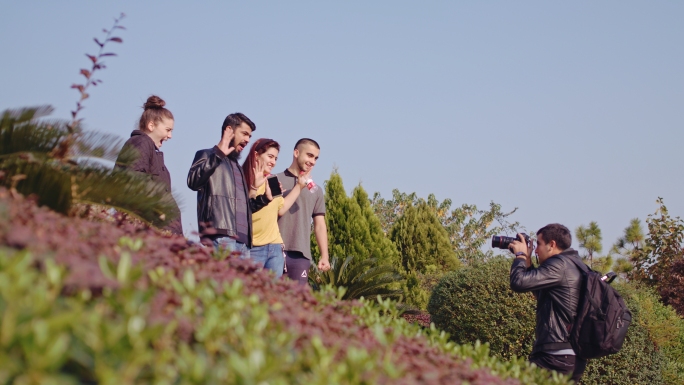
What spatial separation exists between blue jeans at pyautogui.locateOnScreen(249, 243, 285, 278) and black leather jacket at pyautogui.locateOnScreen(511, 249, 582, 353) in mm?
2054

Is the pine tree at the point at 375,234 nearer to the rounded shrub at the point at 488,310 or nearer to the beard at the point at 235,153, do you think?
the rounded shrub at the point at 488,310

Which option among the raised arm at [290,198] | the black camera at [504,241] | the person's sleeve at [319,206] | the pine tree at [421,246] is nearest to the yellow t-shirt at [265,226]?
the raised arm at [290,198]

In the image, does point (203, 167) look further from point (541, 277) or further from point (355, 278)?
point (355, 278)

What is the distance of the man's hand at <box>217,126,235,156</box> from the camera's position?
5.94 m

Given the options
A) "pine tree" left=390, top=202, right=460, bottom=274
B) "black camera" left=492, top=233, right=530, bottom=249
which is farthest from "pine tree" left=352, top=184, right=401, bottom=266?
"black camera" left=492, top=233, right=530, bottom=249

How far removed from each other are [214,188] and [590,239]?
2126 cm

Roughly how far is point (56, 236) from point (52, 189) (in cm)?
111

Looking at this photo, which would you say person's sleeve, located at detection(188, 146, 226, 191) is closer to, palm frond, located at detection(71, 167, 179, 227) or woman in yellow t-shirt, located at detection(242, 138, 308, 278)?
woman in yellow t-shirt, located at detection(242, 138, 308, 278)

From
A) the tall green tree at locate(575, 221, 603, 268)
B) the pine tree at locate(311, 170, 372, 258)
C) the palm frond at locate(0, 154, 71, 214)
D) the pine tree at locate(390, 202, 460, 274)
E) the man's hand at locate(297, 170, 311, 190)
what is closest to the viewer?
the palm frond at locate(0, 154, 71, 214)

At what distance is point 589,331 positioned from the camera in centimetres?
561

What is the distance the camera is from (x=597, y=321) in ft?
Answer: 18.4

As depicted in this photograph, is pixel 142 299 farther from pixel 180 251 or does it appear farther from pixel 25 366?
pixel 180 251

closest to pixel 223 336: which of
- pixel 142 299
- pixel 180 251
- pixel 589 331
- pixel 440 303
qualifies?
pixel 142 299

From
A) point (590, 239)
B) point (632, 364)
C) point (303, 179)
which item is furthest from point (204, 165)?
point (590, 239)
